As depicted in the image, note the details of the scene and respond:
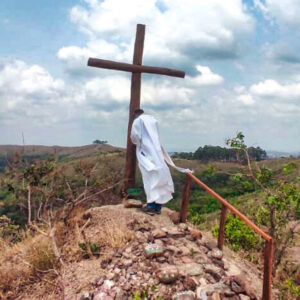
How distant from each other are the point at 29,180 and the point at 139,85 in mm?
2852

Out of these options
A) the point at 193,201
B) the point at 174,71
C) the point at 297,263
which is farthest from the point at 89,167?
the point at 193,201

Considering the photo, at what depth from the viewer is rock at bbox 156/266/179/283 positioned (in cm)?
465

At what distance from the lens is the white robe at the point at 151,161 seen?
21.1 ft

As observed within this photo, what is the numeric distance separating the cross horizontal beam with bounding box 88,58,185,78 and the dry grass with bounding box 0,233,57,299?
335cm

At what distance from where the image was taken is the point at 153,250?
5.18 meters

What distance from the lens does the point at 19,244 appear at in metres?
6.54

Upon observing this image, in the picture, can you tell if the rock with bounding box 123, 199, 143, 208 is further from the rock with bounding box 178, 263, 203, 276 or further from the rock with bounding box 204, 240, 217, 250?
the rock with bounding box 178, 263, 203, 276

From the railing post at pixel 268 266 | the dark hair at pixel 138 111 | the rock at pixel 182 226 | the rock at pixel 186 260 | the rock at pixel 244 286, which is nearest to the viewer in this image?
the railing post at pixel 268 266

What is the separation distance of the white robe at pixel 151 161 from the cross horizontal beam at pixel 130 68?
3.40ft

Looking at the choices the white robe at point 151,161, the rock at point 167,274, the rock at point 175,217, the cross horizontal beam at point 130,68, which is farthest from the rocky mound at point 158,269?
the cross horizontal beam at point 130,68

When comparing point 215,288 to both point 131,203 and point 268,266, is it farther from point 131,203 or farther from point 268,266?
point 131,203

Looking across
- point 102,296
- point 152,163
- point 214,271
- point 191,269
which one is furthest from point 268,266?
point 152,163

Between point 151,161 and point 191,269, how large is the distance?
219cm

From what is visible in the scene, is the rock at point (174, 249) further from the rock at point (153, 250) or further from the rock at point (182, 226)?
the rock at point (182, 226)
